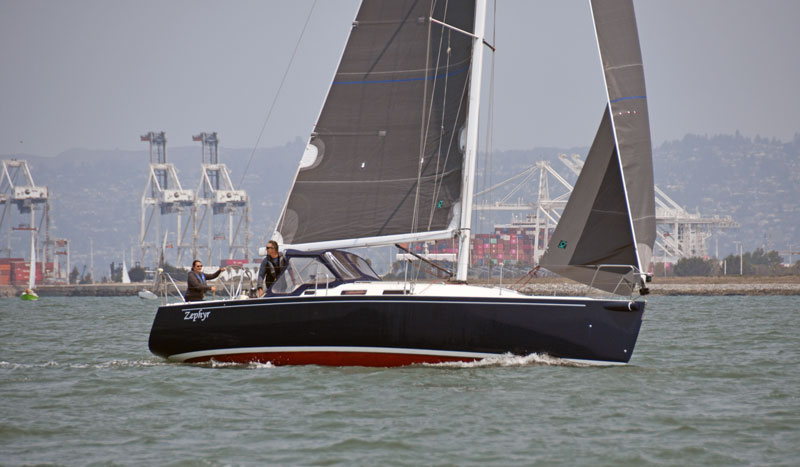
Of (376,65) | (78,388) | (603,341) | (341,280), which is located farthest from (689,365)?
(78,388)

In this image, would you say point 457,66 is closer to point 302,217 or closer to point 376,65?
point 376,65

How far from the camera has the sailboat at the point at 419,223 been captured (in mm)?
12625

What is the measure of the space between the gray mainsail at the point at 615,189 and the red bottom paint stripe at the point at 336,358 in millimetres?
2024

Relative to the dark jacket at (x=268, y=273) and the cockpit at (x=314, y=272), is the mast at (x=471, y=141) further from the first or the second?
the dark jacket at (x=268, y=273)

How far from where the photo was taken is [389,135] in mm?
14242

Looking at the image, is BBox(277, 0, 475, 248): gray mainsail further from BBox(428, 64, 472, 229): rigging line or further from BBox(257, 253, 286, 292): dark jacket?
BBox(257, 253, 286, 292): dark jacket

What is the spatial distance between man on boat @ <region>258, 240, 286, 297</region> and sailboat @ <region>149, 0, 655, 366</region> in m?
0.17

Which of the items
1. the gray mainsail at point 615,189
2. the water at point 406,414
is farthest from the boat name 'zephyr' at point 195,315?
the gray mainsail at point 615,189

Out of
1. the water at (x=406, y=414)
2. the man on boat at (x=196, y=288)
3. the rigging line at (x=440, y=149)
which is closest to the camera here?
the water at (x=406, y=414)

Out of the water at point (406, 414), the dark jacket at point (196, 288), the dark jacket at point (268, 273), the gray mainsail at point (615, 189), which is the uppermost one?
the gray mainsail at point (615, 189)

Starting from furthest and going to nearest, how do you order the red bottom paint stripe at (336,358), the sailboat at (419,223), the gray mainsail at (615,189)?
the gray mainsail at (615,189), the red bottom paint stripe at (336,358), the sailboat at (419,223)

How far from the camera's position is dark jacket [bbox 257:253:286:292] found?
13.9 meters

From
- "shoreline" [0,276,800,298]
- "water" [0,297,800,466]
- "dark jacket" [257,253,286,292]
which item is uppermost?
"dark jacket" [257,253,286,292]

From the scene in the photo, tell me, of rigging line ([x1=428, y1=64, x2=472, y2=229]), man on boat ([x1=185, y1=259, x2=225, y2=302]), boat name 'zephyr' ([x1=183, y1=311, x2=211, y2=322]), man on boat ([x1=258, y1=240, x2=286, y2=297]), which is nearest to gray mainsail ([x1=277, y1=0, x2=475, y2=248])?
rigging line ([x1=428, y1=64, x2=472, y2=229])
